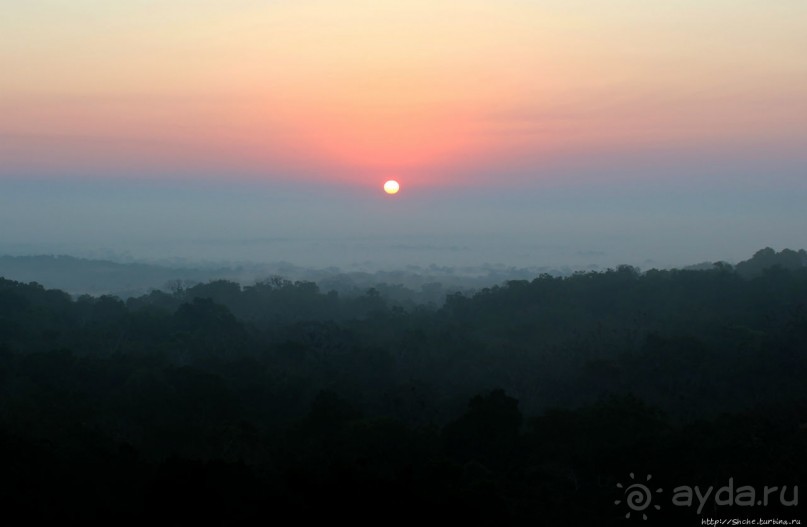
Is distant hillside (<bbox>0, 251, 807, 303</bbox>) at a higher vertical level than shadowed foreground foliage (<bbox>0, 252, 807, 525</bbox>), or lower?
higher

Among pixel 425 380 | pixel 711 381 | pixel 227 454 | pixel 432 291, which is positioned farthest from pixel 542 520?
pixel 432 291

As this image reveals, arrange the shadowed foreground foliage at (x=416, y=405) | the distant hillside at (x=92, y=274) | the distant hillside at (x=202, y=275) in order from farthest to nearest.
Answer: the distant hillside at (x=92, y=274) < the distant hillside at (x=202, y=275) < the shadowed foreground foliage at (x=416, y=405)

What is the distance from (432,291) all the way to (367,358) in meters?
61.1

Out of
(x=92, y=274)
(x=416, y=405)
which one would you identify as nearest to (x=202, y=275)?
(x=92, y=274)

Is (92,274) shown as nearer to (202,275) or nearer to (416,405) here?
(202,275)

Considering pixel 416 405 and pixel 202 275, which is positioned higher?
pixel 202 275

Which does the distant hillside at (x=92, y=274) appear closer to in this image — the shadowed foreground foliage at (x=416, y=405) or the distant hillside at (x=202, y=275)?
the distant hillside at (x=202, y=275)

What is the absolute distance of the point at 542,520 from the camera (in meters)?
15.5

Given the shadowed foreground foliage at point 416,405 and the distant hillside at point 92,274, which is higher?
the distant hillside at point 92,274

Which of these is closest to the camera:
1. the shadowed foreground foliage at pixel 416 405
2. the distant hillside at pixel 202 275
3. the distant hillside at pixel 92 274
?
the shadowed foreground foliage at pixel 416 405

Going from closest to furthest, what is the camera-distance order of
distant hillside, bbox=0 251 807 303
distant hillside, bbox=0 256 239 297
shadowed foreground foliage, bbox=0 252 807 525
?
shadowed foreground foliage, bbox=0 252 807 525
distant hillside, bbox=0 251 807 303
distant hillside, bbox=0 256 239 297

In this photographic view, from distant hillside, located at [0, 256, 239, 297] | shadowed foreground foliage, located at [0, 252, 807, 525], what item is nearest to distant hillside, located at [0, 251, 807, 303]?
distant hillside, located at [0, 256, 239, 297]

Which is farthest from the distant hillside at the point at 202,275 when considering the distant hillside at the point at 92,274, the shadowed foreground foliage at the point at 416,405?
the shadowed foreground foliage at the point at 416,405

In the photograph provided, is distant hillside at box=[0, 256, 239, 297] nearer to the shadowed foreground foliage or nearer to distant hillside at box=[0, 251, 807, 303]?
distant hillside at box=[0, 251, 807, 303]
